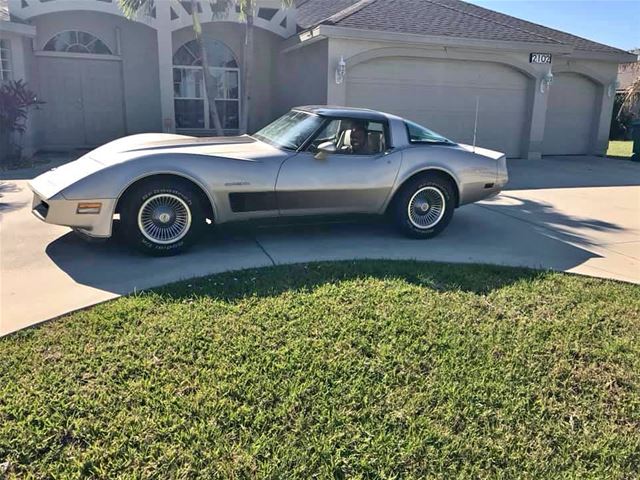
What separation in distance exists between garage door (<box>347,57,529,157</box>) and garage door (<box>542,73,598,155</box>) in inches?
77.9

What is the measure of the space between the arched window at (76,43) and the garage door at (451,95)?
7.48 metres

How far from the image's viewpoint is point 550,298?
4.66 metres

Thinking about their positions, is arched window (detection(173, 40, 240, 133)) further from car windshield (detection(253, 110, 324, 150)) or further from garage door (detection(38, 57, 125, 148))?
car windshield (detection(253, 110, 324, 150))

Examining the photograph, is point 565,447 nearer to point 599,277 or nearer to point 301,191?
point 599,277

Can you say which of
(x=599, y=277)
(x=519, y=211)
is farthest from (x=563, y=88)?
(x=599, y=277)

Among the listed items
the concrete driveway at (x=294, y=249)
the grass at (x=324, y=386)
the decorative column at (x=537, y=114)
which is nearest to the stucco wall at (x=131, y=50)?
the concrete driveway at (x=294, y=249)

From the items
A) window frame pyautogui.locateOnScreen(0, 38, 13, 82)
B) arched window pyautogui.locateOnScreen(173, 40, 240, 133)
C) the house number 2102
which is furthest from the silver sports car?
arched window pyautogui.locateOnScreen(173, 40, 240, 133)

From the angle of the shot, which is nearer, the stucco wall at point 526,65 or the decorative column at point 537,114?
the stucco wall at point 526,65

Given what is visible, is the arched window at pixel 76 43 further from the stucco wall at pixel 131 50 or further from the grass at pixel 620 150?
the grass at pixel 620 150

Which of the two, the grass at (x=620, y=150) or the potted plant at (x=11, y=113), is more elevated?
the potted plant at (x=11, y=113)

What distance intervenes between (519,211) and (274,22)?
1054 centimetres

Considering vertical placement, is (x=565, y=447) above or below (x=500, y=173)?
below

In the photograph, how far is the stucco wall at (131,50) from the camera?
49.6 ft

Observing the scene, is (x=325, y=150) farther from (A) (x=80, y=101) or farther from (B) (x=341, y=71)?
(A) (x=80, y=101)
